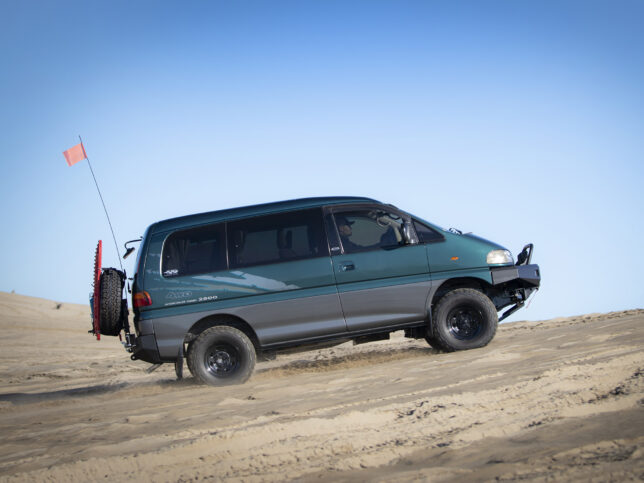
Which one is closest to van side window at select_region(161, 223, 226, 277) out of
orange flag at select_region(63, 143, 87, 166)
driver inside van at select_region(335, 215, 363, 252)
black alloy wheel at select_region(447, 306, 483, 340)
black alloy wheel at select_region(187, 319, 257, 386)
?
black alloy wheel at select_region(187, 319, 257, 386)

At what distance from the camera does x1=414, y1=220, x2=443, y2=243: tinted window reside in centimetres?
752

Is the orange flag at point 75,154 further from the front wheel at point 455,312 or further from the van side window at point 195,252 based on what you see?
the front wheel at point 455,312

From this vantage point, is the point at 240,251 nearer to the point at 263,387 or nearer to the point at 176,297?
the point at 176,297

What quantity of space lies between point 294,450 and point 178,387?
433 centimetres

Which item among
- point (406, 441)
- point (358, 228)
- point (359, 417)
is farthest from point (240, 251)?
point (406, 441)

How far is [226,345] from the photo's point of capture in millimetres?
7250

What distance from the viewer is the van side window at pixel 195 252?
7.21 meters

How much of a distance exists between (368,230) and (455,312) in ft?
5.10

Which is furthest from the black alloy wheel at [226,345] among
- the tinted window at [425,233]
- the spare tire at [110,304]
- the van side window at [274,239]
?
the tinted window at [425,233]

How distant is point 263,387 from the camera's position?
6.44 m

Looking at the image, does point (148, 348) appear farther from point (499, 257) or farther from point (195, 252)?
point (499, 257)

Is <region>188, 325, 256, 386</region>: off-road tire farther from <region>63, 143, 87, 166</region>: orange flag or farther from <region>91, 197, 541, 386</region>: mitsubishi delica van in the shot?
<region>63, 143, 87, 166</region>: orange flag

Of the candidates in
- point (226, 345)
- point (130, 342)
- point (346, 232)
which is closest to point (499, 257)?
point (346, 232)

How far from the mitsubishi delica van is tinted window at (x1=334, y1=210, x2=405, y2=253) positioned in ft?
0.04
